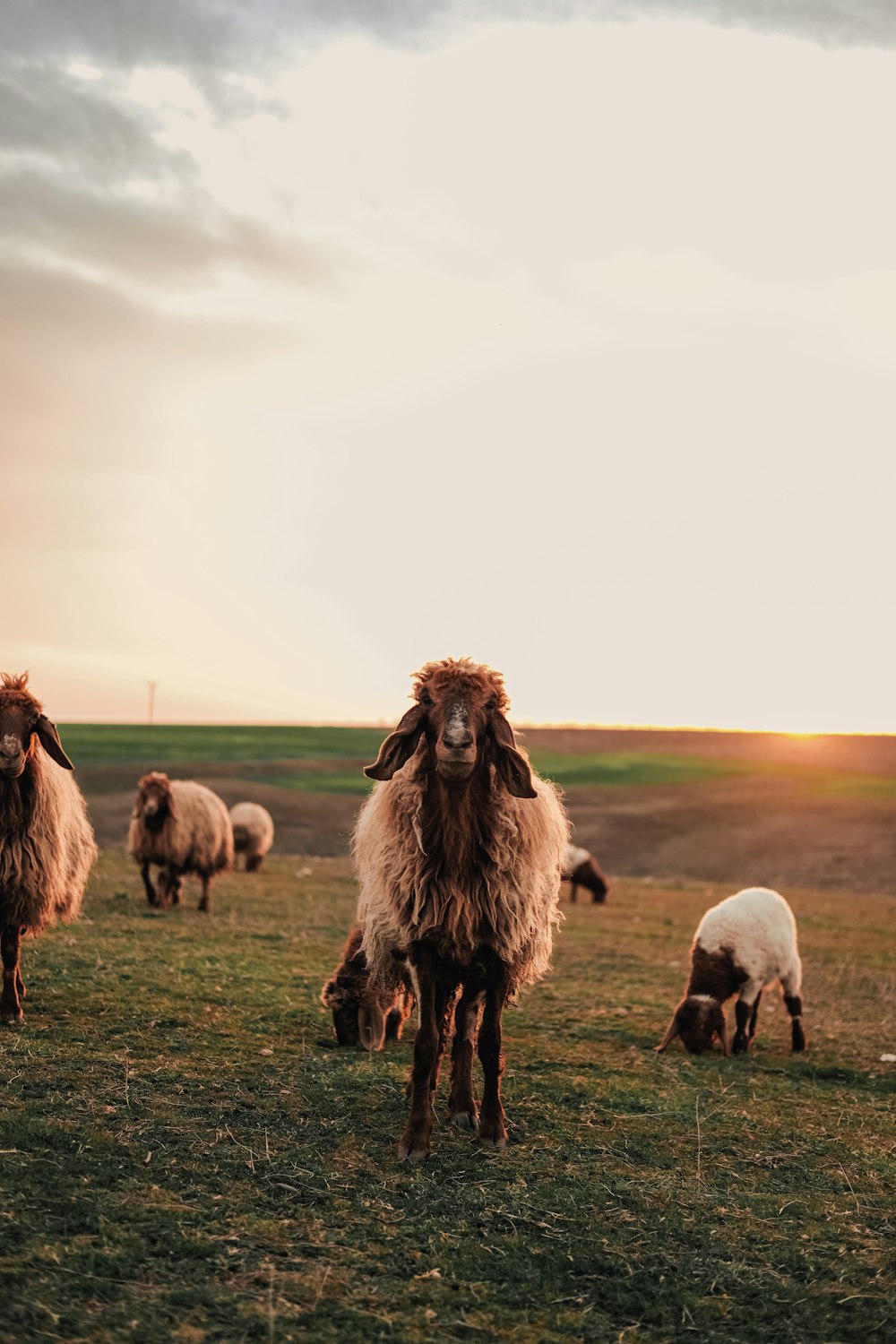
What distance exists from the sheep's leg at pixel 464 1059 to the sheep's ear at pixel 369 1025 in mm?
2070

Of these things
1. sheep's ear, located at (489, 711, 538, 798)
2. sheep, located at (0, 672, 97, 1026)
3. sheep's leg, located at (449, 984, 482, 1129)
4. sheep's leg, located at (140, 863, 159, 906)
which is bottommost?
sheep's leg, located at (140, 863, 159, 906)

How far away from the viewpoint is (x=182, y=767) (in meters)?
51.3

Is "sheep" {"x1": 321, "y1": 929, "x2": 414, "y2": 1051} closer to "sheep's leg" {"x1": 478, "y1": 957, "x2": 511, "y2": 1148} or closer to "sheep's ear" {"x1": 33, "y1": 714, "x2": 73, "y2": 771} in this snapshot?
"sheep's leg" {"x1": 478, "y1": 957, "x2": 511, "y2": 1148}

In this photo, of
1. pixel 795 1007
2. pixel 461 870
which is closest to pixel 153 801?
pixel 795 1007

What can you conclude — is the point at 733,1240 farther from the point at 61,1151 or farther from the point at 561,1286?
the point at 61,1151

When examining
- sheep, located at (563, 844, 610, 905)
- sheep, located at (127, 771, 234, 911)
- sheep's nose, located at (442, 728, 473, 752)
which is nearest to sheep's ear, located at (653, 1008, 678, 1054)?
sheep's nose, located at (442, 728, 473, 752)

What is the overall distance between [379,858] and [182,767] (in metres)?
45.8

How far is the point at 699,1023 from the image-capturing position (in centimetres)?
1044

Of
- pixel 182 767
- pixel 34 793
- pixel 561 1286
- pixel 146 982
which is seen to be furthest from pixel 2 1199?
pixel 182 767

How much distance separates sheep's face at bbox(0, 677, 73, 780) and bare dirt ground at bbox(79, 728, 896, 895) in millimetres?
25005

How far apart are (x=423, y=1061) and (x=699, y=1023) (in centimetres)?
471

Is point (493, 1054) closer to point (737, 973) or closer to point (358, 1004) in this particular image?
point (358, 1004)

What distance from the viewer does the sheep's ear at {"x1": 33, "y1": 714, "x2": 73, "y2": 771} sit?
9078mm

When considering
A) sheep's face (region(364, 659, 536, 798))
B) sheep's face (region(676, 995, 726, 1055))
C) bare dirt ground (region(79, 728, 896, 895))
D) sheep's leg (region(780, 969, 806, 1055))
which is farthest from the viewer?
bare dirt ground (region(79, 728, 896, 895))
